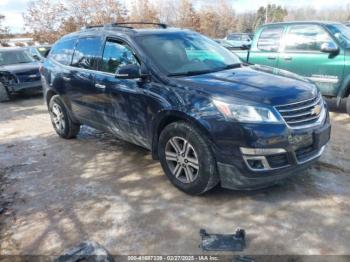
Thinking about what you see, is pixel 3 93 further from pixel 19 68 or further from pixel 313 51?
pixel 313 51

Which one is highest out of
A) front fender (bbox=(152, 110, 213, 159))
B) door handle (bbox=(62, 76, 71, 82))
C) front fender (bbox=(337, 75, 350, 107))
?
door handle (bbox=(62, 76, 71, 82))

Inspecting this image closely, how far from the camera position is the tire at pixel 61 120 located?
6.39 meters

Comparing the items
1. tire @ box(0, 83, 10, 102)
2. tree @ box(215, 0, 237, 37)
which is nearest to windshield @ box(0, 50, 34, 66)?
tire @ box(0, 83, 10, 102)

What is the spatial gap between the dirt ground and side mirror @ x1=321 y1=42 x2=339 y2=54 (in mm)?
2116

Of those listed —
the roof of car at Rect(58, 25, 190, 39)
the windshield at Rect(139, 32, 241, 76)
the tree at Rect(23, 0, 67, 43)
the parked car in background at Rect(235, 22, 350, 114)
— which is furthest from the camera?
the tree at Rect(23, 0, 67, 43)

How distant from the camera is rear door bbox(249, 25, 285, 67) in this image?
7.93 metres

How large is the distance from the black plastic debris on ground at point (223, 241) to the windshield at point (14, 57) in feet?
34.4

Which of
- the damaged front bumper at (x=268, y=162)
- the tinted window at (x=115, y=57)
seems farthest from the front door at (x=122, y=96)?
the damaged front bumper at (x=268, y=162)

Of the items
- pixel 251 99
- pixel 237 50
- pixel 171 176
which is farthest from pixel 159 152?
pixel 237 50

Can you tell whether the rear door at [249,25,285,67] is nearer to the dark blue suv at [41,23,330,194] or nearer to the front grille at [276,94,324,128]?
the dark blue suv at [41,23,330,194]

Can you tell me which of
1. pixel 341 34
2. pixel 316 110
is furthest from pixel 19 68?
pixel 316 110

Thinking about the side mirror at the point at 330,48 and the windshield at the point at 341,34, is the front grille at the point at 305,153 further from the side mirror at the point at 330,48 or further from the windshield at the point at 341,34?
the windshield at the point at 341,34

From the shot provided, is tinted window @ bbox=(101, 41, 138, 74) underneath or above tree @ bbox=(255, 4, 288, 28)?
above

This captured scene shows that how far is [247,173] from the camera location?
366 centimetres
